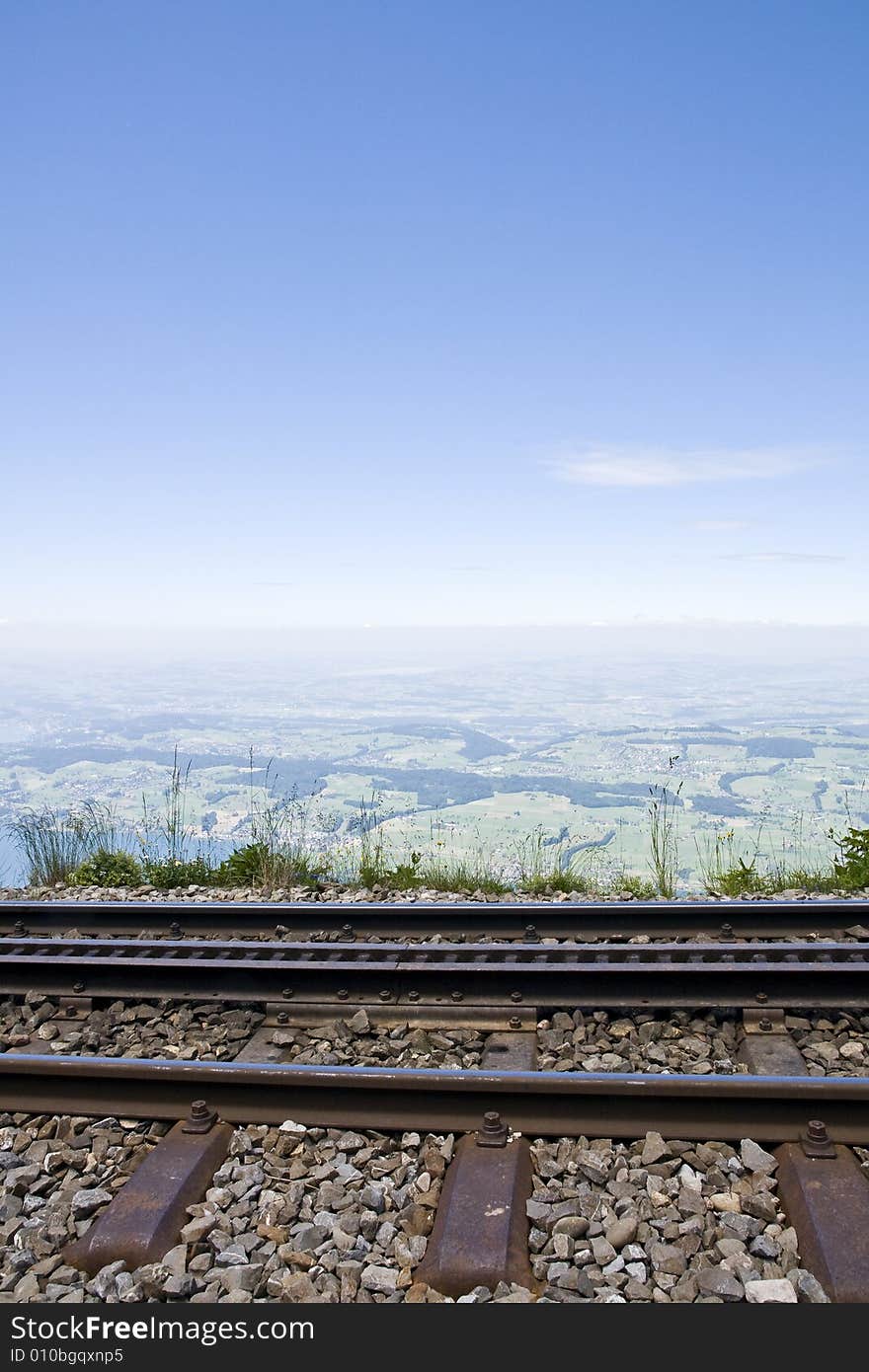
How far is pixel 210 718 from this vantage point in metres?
53.9

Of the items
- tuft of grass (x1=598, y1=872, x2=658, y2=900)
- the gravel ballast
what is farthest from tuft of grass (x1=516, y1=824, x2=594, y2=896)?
the gravel ballast

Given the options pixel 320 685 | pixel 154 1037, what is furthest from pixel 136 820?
pixel 320 685

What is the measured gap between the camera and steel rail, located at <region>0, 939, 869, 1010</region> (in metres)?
5.24

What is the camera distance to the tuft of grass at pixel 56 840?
942 cm

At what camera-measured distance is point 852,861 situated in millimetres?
8133

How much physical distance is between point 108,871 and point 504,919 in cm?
430

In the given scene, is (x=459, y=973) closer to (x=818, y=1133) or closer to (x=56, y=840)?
(x=818, y=1133)

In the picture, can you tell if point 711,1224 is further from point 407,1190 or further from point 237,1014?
point 237,1014

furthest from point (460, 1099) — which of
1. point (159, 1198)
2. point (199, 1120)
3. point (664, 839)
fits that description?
point (664, 839)

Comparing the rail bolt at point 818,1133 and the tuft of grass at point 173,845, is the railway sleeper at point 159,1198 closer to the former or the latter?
the rail bolt at point 818,1133

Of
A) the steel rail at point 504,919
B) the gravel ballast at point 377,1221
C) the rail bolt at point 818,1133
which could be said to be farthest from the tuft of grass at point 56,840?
the rail bolt at point 818,1133
